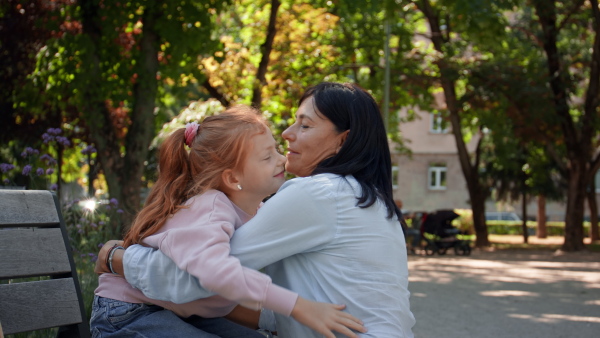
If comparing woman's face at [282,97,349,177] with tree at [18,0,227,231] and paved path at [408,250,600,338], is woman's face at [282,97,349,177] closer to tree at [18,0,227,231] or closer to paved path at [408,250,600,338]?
paved path at [408,250,600,338]

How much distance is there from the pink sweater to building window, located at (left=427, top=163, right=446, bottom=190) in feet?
155

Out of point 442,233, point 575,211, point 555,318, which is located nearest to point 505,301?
point 555,318

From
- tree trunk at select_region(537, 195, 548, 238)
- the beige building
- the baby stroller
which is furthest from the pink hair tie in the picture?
the beige building

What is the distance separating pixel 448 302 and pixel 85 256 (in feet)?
18.2

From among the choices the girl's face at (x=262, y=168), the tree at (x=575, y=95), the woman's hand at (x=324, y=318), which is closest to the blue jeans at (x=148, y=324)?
the woman's hand at (x=324, y=318)

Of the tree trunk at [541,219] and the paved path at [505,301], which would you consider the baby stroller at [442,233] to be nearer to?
the paved path at [505,301]

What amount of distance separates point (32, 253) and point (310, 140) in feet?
3.39

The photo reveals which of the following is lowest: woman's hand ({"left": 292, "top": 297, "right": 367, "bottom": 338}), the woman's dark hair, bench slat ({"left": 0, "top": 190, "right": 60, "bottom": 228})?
woman's hand ({"left": 292, "top": 297, "right": 367, "bottom": 338})

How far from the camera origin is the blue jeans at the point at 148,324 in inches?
96.2

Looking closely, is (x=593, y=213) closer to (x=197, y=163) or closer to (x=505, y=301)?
(x=505, y=301)

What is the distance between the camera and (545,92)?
2173cm

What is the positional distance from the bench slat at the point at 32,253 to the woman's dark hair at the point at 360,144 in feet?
3.12

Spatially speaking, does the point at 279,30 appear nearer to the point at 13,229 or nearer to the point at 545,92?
the point at 545,92

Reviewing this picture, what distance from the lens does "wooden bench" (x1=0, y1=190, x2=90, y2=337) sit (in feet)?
8.44
